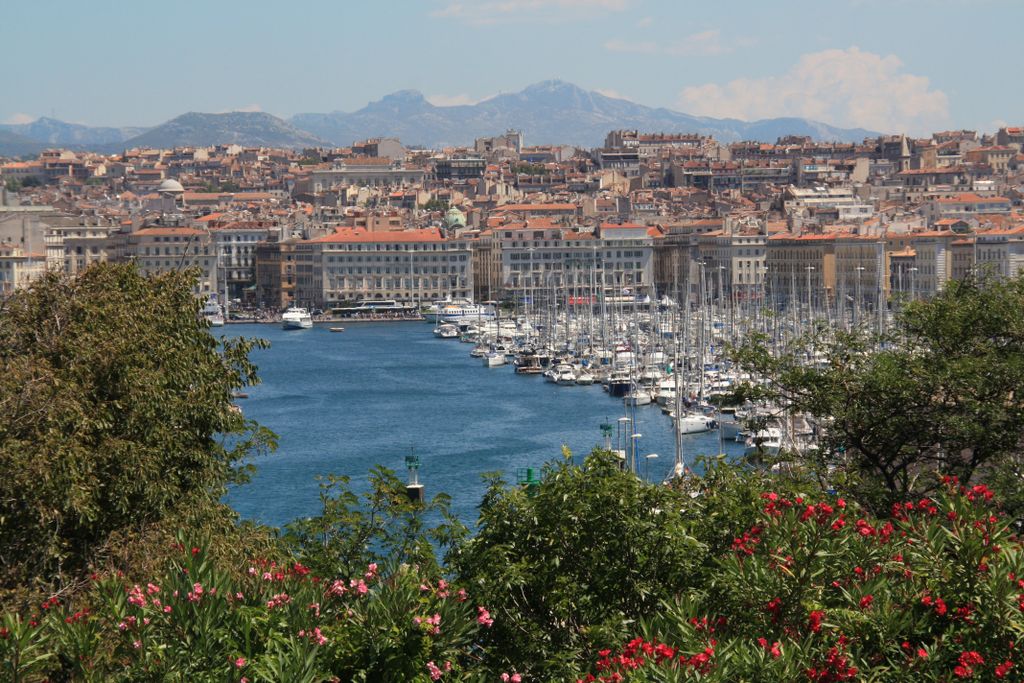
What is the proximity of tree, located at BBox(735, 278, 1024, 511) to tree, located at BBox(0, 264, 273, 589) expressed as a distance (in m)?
2.96

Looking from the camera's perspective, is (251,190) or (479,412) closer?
(479,412)

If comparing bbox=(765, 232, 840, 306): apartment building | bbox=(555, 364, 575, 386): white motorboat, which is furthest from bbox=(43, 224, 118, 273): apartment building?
bbox=(555, 364, 575, 386): white motorboat

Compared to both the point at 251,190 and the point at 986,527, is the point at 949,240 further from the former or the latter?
the point at 251,190

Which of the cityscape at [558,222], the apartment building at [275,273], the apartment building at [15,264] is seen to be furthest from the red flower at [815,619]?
the apartment building at [275,273]

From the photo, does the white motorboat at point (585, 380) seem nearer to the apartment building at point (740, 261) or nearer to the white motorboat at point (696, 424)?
the white motorboat at point (696, 424)

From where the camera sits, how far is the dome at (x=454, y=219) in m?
78.2

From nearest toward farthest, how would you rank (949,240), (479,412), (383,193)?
1. (479,412)
2. (949,240)
3. (383,193)

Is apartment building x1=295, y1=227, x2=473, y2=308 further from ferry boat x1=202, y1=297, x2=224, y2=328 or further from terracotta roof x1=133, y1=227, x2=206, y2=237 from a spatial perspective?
ferry boat x1=202, y1=297, x2=224, y2=328

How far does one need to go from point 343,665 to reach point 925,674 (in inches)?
72.5

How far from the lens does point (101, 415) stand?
909 centimetres

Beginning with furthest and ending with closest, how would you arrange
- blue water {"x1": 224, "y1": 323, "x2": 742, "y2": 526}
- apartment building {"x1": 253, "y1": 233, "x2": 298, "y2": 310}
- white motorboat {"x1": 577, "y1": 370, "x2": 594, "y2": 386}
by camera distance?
1. apartment building {"x1": 253, "y1": 233, "x2": 298, "y2": 310}
2. white motorboat {"x1": 577, "y1": 370, "x2": 594, "y2": 386}
3. blue water {"x1": 224, "y1": 323, "x2": 742, "y2": 526}

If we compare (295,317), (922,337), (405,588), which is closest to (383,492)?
(405,588)

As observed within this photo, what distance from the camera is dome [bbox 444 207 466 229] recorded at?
78188 mm

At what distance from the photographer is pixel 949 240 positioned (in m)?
55.8
